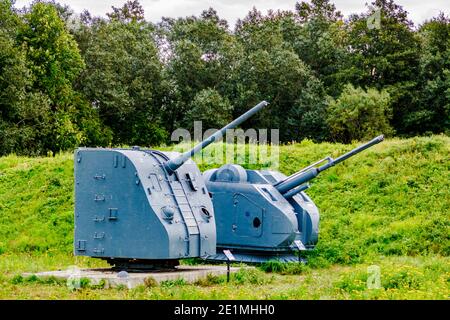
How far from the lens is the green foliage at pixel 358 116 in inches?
1507

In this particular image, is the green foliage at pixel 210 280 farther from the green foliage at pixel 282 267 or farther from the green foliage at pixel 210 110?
the green foliage at pixel 210 110

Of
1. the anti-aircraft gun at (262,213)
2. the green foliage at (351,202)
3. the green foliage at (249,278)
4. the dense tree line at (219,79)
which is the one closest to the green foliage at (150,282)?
the green foliage at (249,278)

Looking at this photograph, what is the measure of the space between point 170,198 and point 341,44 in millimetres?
33184

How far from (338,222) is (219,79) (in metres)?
23.0

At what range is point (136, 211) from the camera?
1316 cm

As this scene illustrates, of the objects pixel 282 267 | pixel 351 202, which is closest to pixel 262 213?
pixel 282 267

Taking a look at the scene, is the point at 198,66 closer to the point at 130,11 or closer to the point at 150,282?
the point at 130,11

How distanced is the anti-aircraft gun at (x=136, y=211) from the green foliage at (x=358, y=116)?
25095 millimetres

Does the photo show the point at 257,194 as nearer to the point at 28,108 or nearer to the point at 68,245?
the point at 68,245

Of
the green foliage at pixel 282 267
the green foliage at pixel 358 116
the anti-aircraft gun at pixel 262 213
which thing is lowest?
the green foliage at pixel 282 267

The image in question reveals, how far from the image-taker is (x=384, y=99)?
3897 cm

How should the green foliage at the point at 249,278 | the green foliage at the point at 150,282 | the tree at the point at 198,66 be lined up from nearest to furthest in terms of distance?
1. the green foliage at the point at 150,282
2. the green foliage at the point at 249,278
3. the tree at the point at 198,66

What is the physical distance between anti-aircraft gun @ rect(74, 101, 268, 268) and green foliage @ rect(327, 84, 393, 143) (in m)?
25.1

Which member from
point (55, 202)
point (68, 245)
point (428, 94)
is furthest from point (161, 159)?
point (428, 94)
